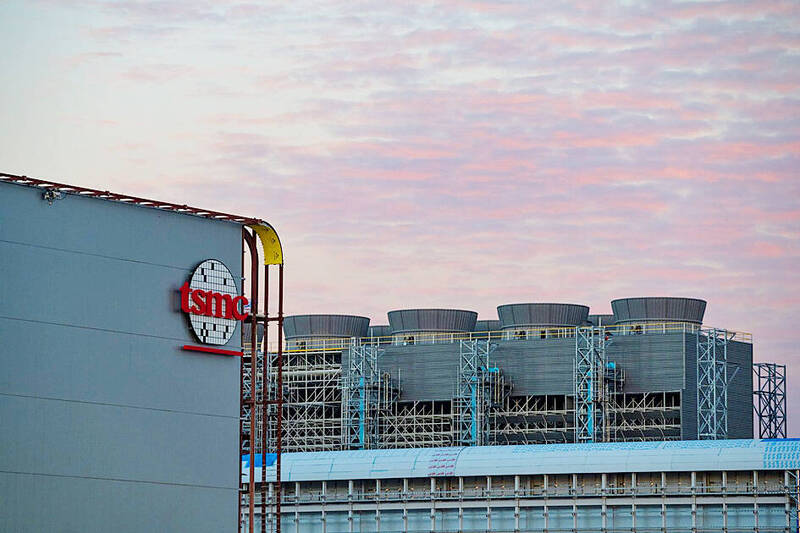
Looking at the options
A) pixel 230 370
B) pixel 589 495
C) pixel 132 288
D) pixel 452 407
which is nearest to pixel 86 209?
pixel 132 288

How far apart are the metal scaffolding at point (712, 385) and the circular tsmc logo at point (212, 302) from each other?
205 feet

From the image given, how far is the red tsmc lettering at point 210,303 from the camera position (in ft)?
210

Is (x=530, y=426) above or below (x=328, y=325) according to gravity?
below

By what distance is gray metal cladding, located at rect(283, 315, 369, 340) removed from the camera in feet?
459

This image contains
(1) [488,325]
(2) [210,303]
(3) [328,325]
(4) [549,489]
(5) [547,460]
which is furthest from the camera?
(1) [488,325]

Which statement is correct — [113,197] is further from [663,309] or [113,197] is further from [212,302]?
[663,309]

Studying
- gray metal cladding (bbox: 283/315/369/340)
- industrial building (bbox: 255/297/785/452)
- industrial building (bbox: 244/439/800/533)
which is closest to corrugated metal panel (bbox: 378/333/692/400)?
industrial building (bbox: 255/297/785/452)

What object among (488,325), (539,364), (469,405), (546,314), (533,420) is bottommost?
(533,420)

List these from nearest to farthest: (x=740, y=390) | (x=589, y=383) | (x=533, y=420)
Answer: (x=589, y=383)
(x=533, y=420)
(x=740, y=390)

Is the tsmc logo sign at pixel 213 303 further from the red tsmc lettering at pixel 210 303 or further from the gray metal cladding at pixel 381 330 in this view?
the gray metal cladding at pixel 381 330

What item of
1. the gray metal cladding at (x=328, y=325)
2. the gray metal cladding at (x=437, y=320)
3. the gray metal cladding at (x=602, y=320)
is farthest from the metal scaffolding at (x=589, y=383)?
the gray metal cladding at (x=328, y=325)

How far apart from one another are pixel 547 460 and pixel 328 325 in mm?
41932

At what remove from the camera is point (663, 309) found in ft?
414

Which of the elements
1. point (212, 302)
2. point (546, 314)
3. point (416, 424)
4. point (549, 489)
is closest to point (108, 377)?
point (212, 302)
